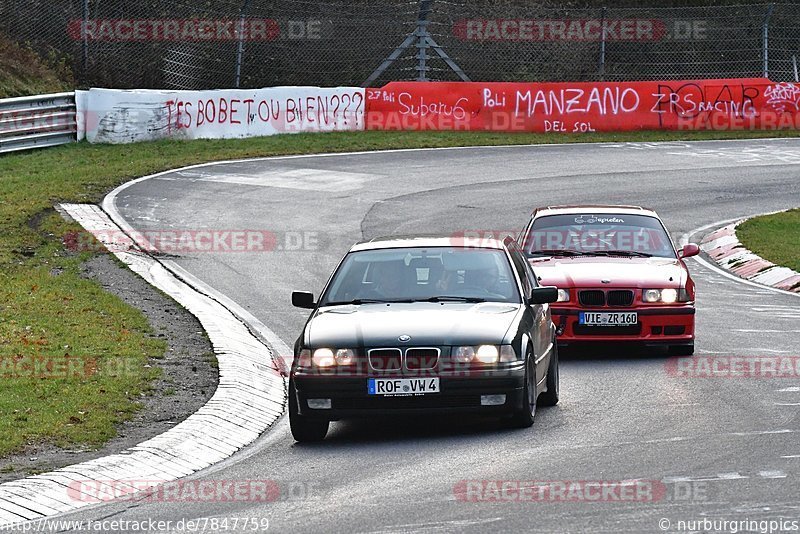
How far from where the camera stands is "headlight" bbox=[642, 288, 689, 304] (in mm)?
13188

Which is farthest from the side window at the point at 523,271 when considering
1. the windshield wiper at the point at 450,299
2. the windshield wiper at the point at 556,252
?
the windshield wiper at the point at 556,252

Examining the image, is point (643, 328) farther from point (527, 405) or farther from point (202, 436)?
point (202, 436)

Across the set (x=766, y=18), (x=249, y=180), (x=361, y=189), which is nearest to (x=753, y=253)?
(x=361, y=189)

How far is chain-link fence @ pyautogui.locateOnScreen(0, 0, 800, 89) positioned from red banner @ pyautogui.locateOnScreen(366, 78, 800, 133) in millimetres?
1524

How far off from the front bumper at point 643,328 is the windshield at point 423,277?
238cm

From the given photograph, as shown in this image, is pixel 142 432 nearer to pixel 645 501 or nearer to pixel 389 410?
pixel 389 410

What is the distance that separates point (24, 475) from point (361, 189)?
18.0 metres

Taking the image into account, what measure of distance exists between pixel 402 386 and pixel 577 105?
1018 inches

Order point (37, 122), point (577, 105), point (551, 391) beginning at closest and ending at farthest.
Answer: point (551, 391) → point (37, 122) → point (577, 105)

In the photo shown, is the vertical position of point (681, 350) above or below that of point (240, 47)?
below

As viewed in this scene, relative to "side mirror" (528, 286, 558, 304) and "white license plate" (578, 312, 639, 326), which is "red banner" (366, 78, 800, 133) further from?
"side mirror" (528, 286, 558, 304)

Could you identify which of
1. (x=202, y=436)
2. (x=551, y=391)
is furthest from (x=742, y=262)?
(x=202, y=436)

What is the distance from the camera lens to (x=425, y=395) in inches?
372

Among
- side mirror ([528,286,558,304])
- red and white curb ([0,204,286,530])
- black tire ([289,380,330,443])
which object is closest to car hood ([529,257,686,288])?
side mirror ([528,286,558,304])
